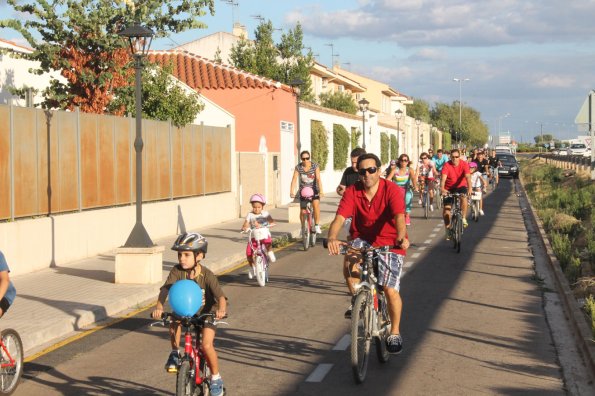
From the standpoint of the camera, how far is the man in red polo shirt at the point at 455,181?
20469mm

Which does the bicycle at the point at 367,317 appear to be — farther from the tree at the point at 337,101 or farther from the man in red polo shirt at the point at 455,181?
the tree at the point at 337,101

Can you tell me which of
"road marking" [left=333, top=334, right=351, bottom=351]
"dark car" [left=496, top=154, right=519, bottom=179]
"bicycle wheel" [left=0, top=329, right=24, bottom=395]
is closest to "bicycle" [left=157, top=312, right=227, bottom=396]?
"bicycle wheel" [left=0, top=329, right=24, bottom=395]

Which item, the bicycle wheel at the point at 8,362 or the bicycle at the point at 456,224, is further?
the bicycle at the point at 456,224

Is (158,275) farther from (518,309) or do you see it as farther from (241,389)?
(241,389)

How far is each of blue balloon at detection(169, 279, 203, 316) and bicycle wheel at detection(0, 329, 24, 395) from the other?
7.16 ft

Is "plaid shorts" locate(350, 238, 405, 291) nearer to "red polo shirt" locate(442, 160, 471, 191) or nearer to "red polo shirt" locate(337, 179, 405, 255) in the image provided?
"red polo shirt" locate(337, 179, 405, 255)

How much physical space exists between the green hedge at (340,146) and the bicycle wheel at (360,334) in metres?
44.0

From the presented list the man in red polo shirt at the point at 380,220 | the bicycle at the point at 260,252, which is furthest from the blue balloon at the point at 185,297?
the bicycle at the point at 260,252

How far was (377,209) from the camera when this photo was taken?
8.98 meters

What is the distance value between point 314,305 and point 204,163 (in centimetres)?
1564

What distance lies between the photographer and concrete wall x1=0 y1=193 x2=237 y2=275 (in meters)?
16.6

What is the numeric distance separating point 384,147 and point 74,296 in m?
60.2

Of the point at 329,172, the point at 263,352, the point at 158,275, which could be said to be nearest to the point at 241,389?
the point at 263,352

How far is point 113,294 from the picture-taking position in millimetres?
13930
